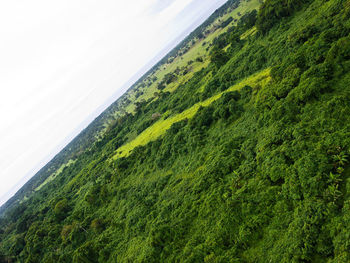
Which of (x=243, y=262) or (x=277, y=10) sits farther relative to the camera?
(x=277, y=10)

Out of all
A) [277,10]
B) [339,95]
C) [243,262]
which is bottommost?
[243,262]

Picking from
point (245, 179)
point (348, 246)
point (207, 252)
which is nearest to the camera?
point (348, 246)

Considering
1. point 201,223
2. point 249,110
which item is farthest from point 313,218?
point 249,110

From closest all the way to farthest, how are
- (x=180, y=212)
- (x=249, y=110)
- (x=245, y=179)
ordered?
(x=245, y=179)
(x=180, y=212)
(x=249, y=110)

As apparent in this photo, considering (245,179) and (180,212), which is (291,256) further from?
(180,212)

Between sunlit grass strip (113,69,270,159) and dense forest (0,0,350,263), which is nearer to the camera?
dense forest (0,0,350,263)

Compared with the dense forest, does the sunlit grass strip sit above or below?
above

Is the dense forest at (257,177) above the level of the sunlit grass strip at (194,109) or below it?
below

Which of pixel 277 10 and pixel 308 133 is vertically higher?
pixel 277 10

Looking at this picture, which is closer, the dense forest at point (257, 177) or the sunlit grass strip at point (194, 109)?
the dense forest at point (257, 177)

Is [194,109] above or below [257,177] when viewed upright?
above

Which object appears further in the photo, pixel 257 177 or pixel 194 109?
pixel 194 109
